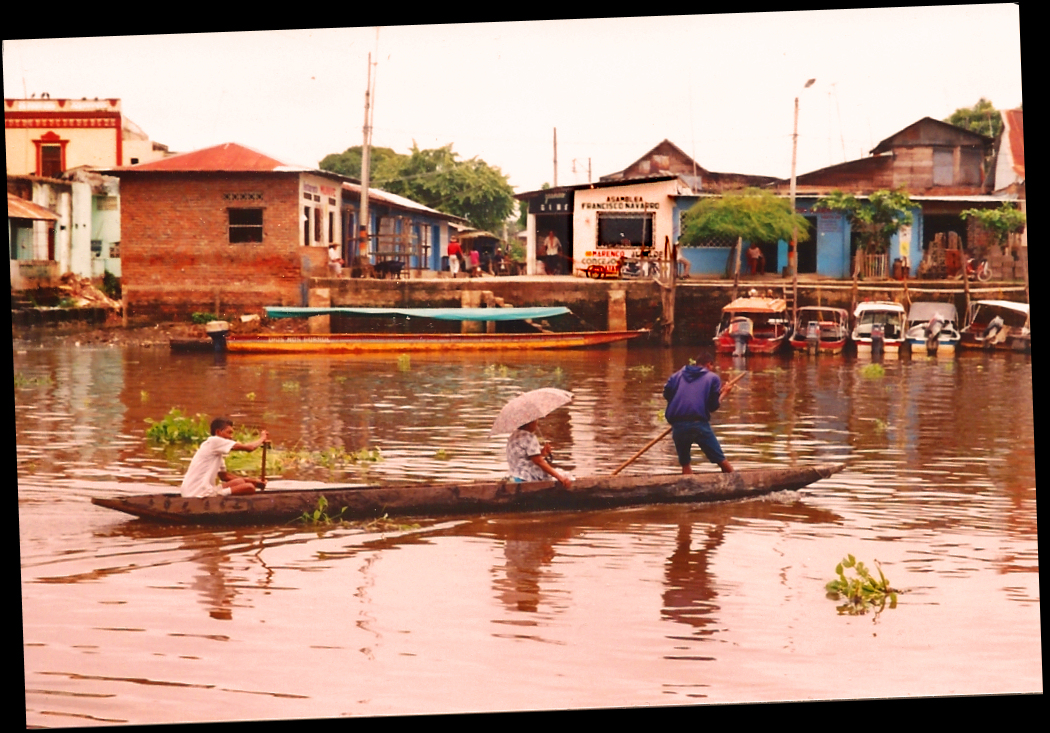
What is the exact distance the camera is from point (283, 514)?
24.7ft

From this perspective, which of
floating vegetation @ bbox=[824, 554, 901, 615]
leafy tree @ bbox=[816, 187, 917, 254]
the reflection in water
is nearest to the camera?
the reflection in water

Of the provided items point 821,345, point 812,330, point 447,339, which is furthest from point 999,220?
point 447,339

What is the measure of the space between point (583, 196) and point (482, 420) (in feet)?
19.4

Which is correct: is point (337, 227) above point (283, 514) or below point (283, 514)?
above

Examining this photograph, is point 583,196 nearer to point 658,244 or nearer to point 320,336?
point 658,244

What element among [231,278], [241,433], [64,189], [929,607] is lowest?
[929,607]

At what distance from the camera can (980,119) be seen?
13.8 metres

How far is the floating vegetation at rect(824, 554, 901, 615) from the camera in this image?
21.4 feet

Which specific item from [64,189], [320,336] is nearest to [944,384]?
[320,336]

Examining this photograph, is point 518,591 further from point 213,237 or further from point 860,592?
point 213,237

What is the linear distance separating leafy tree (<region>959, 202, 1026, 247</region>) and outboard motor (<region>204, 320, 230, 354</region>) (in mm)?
9425

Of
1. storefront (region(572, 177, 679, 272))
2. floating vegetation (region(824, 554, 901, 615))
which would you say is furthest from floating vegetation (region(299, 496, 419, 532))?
storefront (region(572, 177, 679, 272))

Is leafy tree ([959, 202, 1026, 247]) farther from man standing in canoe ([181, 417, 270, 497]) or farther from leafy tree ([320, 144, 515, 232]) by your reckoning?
man standing in canoe ([181, 417, 270, 497])

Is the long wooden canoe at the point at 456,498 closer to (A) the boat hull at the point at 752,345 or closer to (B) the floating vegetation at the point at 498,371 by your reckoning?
(B) the floating vegetation at the point at 498,371
